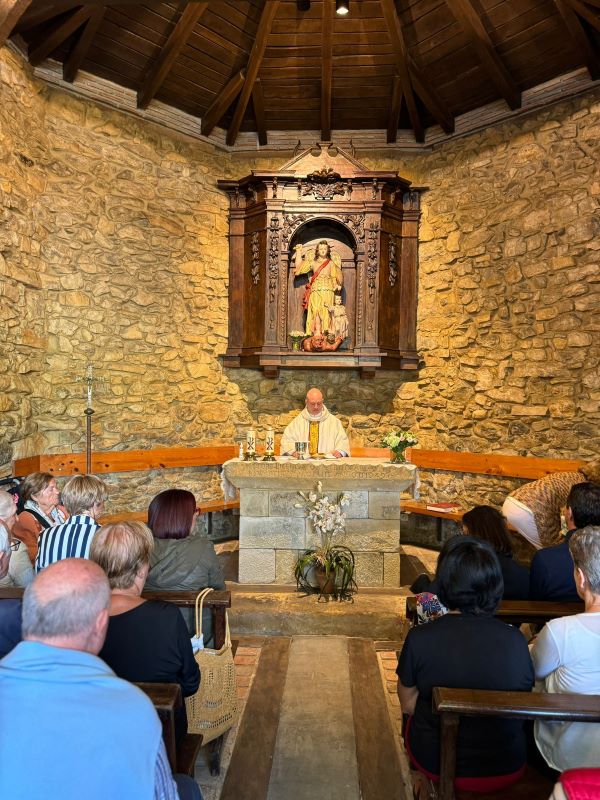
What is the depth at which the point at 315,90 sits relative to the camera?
7195mm

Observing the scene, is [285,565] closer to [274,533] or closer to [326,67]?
[274,533]

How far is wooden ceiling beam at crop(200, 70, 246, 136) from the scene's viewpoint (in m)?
6.91

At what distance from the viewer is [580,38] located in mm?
5746

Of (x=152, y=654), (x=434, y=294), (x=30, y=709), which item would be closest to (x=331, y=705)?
(x=152, y=654)

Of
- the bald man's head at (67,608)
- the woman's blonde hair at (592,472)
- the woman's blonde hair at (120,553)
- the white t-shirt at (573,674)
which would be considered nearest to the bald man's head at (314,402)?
the woman's blonde hair at (592,472)

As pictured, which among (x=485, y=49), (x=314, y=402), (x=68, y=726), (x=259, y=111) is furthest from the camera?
(x=259, y=111)

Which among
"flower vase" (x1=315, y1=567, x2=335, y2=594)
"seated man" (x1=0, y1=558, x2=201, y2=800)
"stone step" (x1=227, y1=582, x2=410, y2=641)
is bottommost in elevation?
"stone step" (x1=227, y1=582, x2=410, y2=641)

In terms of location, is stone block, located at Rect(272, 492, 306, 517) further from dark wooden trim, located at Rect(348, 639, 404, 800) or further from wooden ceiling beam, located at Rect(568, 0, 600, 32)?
wooden ceiling beam, located at Rect(568, 0, 600, 32)

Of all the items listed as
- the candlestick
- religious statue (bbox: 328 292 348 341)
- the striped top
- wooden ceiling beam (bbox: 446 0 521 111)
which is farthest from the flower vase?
wooden ceiling beam (bbox: 446 0 521 111)

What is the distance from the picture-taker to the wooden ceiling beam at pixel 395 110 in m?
6.94

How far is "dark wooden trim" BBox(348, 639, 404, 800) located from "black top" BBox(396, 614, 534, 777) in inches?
28.0

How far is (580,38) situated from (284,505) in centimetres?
545

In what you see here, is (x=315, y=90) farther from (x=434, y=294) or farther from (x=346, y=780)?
(x=346, y=780)

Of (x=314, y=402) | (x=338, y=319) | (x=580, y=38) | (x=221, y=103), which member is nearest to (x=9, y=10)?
(x=221, y=103)
